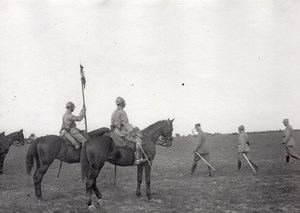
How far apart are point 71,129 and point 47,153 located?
1.18 m

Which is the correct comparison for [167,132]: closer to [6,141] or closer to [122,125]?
[122,125]

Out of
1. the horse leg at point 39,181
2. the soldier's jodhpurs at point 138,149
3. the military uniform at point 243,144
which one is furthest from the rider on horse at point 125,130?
the military uniform at point 243,144

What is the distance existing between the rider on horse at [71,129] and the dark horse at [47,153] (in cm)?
23

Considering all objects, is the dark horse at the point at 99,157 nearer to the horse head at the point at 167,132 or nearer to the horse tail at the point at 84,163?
the horse tail at the point at 84,163

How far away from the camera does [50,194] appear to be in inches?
466

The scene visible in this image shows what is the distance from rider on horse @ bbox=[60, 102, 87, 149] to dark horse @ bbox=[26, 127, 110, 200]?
0.23m

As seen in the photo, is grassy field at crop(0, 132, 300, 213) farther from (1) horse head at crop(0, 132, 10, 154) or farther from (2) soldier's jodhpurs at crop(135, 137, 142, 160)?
(1) horse head at crop(0, 132, 10, 154)

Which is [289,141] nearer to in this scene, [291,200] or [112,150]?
[291,200]

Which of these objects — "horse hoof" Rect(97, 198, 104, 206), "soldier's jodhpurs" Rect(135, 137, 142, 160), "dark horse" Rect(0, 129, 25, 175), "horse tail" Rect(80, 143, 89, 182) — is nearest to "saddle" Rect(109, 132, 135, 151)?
"soldier's jodhpurs" Rect(135, 137, 142, 160)

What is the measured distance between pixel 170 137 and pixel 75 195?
395cm

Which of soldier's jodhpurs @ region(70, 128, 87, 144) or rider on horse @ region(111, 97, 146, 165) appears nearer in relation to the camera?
rider on horse @ region(111, 97, 146, 165)

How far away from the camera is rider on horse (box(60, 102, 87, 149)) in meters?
11.4

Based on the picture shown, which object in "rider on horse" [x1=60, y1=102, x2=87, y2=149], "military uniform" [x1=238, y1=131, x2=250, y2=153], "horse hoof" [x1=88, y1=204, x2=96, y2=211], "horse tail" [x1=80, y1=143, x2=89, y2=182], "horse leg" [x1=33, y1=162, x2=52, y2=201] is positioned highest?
"rider on horse" [x1=60, y1=102, x2=87, y2=149]

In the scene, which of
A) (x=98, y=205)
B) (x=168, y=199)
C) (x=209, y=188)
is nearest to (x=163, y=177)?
(x=209, y=188)
